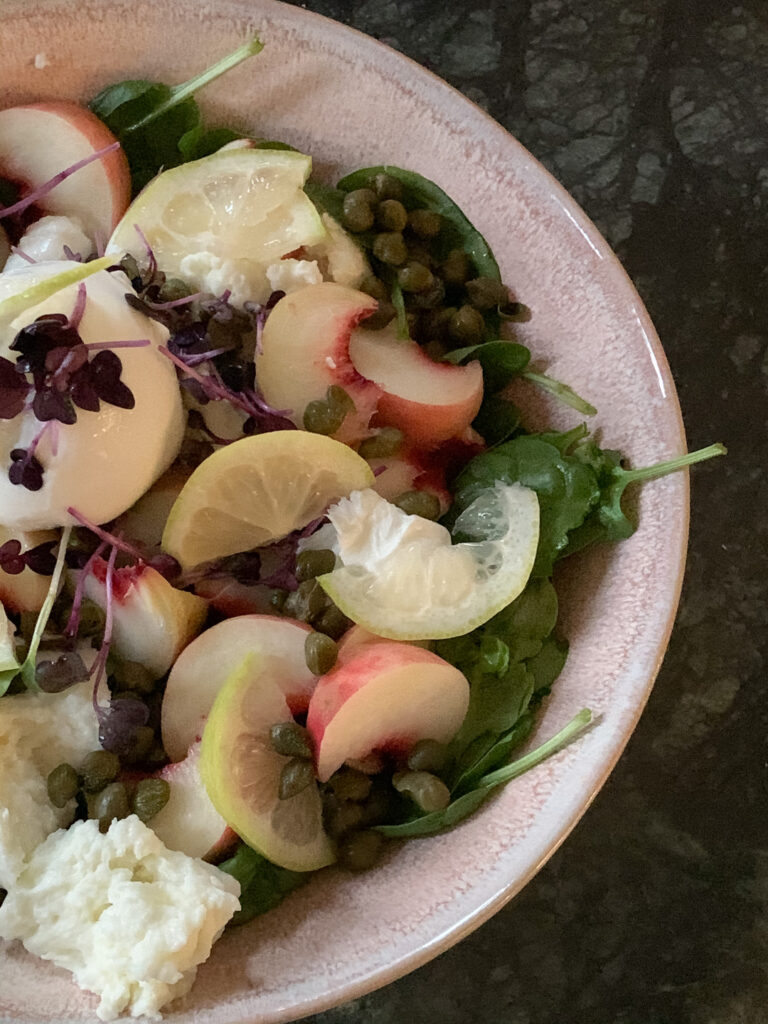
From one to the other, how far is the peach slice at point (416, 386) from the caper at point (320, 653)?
303mm

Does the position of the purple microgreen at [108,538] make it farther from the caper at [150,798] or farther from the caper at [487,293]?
the caper at [487,293]

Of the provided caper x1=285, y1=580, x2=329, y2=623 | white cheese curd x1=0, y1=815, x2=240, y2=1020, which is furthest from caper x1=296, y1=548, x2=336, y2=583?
white cheese curd x1=0, y1=815, x2=240, y2=1020

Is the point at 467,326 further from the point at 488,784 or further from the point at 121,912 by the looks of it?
the point at 121,912

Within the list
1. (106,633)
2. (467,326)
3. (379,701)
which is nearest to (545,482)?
(467,326)

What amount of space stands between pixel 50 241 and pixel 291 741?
0.69 metres

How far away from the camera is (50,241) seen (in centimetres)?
119

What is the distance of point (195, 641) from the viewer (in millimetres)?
1102

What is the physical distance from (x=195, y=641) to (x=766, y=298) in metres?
1.05

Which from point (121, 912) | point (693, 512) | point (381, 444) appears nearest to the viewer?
point (121, 912)

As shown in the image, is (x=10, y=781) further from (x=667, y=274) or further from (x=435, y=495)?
(x=667, y=274)

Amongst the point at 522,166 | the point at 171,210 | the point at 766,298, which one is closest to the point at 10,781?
the point at 171,210

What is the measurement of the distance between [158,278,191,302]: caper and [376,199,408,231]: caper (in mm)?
265

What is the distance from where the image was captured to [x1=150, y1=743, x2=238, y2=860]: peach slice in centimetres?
102

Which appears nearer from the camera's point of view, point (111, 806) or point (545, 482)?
point (111, 806)
